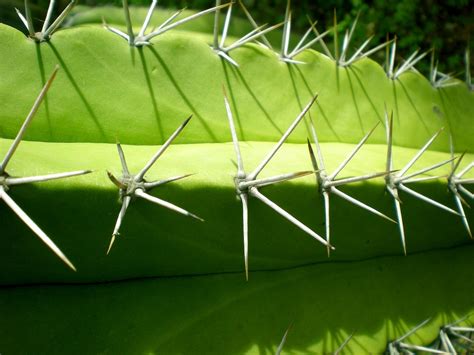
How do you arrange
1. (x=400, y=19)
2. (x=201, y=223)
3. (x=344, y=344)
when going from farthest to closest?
1. (x=400, y=19)
2. (x=344, y=344)
3. (x=201, y=223)

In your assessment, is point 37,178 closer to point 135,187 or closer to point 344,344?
point 135,187

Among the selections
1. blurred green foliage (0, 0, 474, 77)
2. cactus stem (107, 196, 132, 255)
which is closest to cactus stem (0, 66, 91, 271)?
cactus stem (107, 196, 132, 255)

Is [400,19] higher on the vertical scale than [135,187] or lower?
higher

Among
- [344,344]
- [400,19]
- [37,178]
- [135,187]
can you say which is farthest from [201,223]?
[400,19]

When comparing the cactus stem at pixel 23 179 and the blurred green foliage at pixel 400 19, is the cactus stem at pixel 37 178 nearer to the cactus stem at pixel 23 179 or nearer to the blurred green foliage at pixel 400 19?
the cactus stem at pixel 23 179

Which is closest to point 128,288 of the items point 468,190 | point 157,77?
point 157,77

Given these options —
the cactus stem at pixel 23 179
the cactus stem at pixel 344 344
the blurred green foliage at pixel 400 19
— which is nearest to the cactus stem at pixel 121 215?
the cactus stem at pixel 23 179
